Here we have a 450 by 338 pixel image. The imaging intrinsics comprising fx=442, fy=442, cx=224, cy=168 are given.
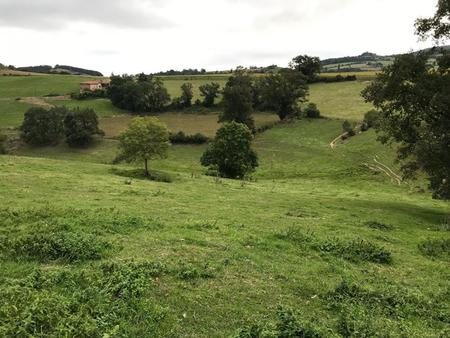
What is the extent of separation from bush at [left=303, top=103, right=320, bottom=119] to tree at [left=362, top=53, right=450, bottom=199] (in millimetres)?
59046

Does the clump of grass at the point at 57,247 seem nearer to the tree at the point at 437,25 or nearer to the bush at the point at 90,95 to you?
the tree at the point at 437,25

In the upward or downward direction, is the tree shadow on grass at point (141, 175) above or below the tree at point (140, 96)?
below

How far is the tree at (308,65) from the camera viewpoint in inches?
4500

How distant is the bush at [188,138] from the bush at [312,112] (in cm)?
2434

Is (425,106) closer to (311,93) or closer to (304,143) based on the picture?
(304,143)

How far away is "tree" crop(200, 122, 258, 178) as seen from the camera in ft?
185

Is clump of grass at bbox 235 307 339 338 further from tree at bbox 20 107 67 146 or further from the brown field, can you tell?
tree at bbox 20 107 67 146

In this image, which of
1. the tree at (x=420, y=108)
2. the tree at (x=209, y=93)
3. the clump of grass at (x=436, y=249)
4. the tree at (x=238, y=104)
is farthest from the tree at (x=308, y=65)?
the clump of grass at (x=436, y=249)

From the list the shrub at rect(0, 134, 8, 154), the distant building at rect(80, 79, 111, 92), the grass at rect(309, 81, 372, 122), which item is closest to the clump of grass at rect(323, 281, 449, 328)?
the shrub at rect(0, 134, 8, 154)

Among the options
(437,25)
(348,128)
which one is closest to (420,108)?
(437,25)

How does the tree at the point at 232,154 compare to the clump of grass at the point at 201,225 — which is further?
the tree at the point at 232,154

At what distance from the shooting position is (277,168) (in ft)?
222

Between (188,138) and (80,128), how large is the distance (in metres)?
19.6

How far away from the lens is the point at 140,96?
102 meters
